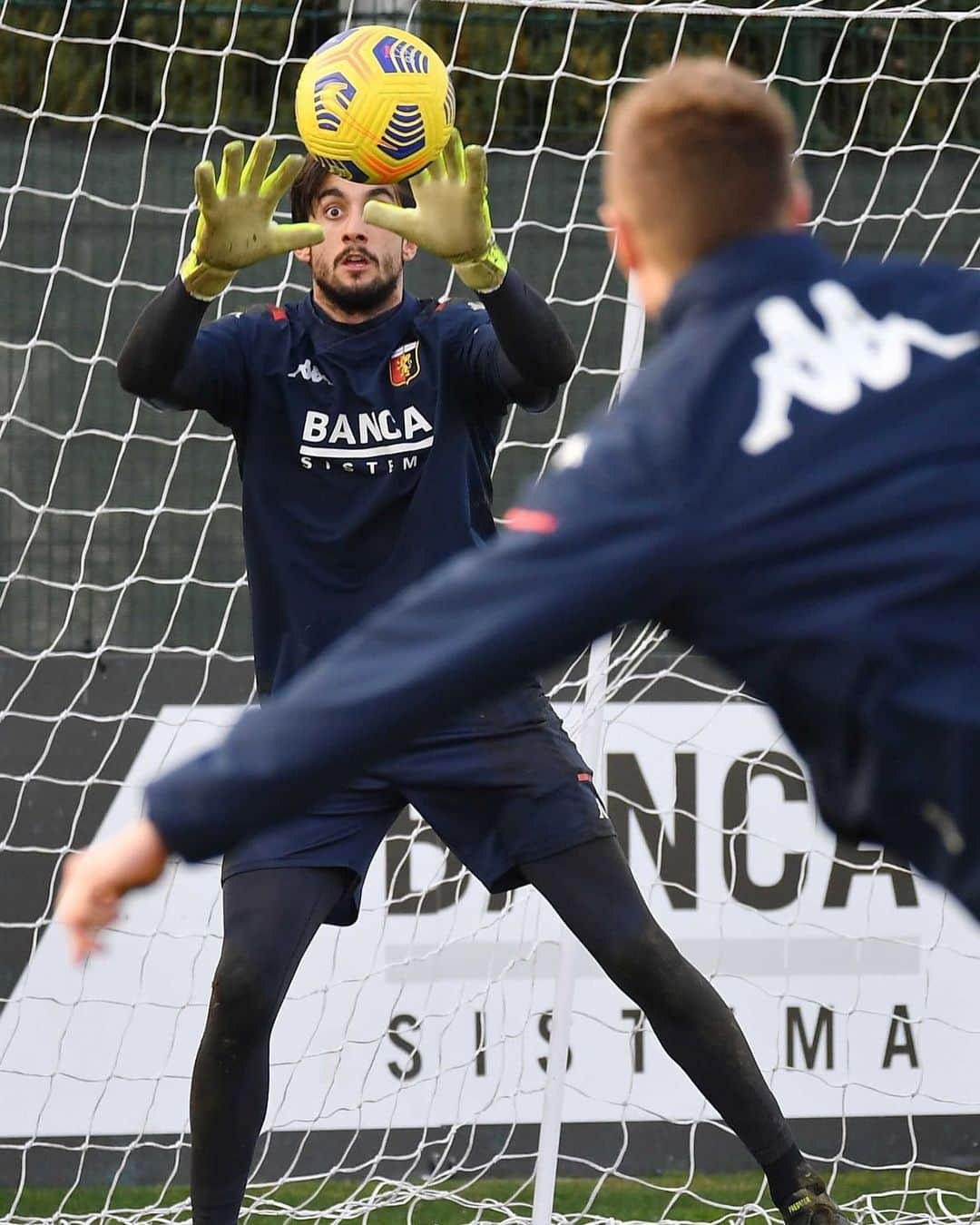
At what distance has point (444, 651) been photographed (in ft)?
5.49

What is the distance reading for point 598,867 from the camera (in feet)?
11.4

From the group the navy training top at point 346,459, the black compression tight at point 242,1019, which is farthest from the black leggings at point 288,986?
the navy training top at point 346,459

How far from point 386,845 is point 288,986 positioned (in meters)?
1.56

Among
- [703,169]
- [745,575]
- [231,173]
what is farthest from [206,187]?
[745,575]

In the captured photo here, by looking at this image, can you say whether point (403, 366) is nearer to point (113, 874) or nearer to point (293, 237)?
point (293, 237)

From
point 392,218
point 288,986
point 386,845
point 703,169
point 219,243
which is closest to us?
point 703,169

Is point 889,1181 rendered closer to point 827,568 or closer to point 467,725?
point 467,725

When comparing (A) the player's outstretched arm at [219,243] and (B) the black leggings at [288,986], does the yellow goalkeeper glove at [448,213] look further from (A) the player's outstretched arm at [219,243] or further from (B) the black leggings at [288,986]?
(B) the black leggings at [288,986]

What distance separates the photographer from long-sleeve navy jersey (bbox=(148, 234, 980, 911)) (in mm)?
1657

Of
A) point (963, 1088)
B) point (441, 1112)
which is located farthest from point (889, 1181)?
point (441, 1112)

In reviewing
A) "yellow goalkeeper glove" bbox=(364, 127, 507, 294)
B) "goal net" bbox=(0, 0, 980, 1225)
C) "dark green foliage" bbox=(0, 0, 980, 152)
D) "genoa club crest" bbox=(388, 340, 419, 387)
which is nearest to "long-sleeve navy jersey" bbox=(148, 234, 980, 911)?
"yellow goalkeeper glove" bbox=(364, 127, 507, 294)

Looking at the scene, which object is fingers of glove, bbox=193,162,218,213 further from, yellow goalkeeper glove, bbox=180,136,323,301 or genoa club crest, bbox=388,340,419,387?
genoa club crest, bbox=388,340,419,387

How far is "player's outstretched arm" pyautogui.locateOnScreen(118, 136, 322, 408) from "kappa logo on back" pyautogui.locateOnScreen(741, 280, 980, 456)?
166 centimetres

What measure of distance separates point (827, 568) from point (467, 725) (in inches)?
74.4
